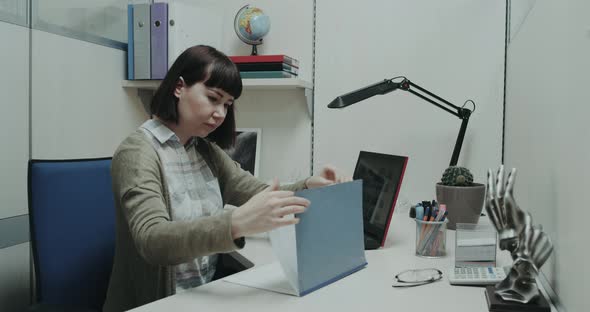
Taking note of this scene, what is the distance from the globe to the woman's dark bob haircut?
788 millimetres

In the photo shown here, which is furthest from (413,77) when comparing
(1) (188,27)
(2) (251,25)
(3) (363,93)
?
(1) (188,27)

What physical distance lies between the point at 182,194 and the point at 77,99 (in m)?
0.83

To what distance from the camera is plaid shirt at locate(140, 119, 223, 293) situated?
1.26 metres

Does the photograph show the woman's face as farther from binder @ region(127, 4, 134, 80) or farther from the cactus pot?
binder @ region(127, 4, 134, 80)

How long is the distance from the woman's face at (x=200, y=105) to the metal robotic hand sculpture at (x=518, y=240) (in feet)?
A: 2.35

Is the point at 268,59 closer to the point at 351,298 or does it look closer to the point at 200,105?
the point at 200,105

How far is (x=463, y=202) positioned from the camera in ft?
4.96

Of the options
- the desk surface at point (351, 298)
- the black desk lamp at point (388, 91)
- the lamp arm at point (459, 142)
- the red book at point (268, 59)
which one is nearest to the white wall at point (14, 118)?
the red book at point (268, 59)

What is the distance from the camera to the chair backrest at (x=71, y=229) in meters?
1.21

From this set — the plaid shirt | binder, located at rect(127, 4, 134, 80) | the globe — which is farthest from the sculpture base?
binder, located at rect(127, 4, 134, 80)

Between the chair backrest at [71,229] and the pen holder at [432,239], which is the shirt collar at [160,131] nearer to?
the chair backrest at [71,229]

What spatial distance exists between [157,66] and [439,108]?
3.88ft

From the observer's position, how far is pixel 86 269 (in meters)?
1.30

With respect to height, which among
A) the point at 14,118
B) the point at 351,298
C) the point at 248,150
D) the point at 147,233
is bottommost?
the point at 351,298
